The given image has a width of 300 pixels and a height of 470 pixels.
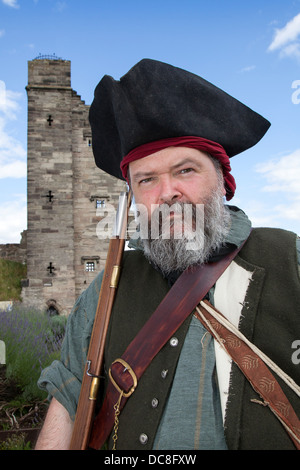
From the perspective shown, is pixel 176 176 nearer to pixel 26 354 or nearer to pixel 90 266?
pixel 26 354

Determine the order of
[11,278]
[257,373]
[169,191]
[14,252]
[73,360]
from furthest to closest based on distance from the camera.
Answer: [14,252] → [11,278] → [73,360] → [169,191] → [257,373]

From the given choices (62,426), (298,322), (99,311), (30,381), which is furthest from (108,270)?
(30,381)

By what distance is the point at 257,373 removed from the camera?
5.44 ft

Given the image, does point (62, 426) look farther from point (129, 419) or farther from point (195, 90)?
point (195, 90)

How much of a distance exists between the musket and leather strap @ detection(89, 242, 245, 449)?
81mm

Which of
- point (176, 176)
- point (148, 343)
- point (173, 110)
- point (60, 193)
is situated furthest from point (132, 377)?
point (60, 193)

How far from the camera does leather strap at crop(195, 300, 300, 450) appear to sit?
5.20 ft

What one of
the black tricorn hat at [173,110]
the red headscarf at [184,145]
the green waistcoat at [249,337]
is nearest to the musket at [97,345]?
the green waistcoat at [249,337]

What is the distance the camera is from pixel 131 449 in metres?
1.74

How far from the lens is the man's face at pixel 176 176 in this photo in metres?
2.01

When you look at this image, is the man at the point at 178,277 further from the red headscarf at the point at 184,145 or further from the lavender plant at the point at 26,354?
the lavender plant at the point at 26,354

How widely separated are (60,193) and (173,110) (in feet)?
59.6

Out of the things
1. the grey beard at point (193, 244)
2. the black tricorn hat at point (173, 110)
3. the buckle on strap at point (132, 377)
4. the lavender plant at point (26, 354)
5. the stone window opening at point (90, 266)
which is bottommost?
the lavender plant at point (26, 354)

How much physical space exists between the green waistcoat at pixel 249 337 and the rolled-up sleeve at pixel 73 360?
0.20m
